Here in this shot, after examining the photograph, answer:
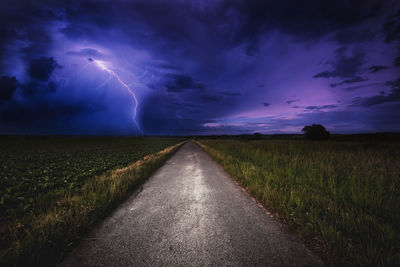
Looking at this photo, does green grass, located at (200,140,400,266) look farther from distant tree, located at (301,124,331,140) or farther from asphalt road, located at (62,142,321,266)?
distant tree, located at (301,124,331,140)

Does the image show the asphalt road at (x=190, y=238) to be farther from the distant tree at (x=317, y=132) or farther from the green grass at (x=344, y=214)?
the distant tree at (x=317, y=132)

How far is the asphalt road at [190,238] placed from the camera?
7.39 ft

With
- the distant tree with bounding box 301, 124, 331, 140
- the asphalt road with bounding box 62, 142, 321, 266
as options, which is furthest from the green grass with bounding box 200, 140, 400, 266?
the distant tree with bounding box 301, 124, 331, 140

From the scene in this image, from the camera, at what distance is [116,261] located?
2262mm

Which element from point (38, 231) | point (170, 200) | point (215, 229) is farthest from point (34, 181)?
point (215, 229)

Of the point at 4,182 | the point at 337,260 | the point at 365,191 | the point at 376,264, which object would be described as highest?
the point at 365,191

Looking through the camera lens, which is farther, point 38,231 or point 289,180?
point 289,180

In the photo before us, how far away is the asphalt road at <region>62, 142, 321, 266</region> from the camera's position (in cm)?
225

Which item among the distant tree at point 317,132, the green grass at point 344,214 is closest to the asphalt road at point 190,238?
the green grass at point 344,214

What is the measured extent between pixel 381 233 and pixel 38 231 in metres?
5.87

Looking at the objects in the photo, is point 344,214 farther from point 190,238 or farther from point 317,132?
point 317,132

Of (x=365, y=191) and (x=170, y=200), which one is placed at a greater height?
(x=365, y=191)

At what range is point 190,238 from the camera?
9.10 feet

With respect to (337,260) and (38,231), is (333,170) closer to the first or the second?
(337,260)
